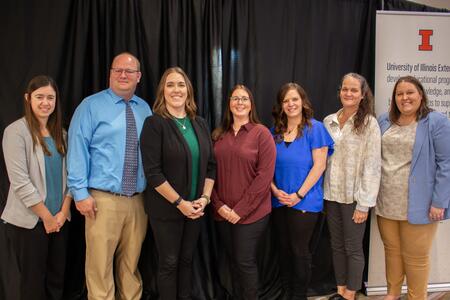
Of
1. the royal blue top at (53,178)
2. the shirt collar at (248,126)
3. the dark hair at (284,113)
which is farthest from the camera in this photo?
the dark hair at (284,113)

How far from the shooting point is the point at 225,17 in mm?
2590

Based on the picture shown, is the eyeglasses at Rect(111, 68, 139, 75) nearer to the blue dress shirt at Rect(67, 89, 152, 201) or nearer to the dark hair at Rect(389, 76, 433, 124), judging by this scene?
the blue dress shirt at Rect(67, 89, 152, 201)

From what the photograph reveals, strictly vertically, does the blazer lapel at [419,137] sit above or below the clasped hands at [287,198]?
above

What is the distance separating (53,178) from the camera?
2.02m

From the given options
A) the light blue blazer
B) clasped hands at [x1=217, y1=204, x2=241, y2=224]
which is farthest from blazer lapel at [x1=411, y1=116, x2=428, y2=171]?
clasped hands at [x1=217, y1=204, x2=241, y2=224]

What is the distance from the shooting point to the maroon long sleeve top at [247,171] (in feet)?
6.75

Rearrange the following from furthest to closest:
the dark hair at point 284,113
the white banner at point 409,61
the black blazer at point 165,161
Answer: the white banner at point 409,61 → the dark hair at point 284,113 → the black blazer at point 165,161

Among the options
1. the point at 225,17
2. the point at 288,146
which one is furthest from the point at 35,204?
the point at 225,17

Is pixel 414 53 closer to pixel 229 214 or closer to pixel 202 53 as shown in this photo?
pixel 202 53

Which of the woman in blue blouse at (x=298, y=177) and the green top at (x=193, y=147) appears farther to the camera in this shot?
the woman in blue blouse at (x=298, y=177)

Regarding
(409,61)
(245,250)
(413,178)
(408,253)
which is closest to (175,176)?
(245,250)

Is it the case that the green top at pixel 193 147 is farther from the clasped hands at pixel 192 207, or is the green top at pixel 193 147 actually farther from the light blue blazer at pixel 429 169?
the light blue blazer at pixel 429 169

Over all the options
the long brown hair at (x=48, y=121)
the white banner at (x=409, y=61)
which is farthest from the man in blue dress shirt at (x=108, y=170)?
the white banner at (x=409, y=61)

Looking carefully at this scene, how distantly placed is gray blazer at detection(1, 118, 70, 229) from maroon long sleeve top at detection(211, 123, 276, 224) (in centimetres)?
101
